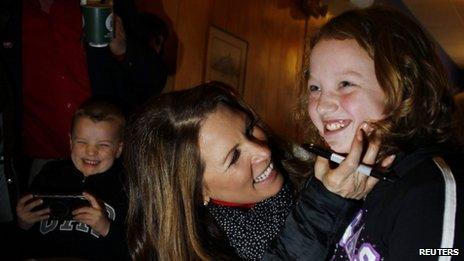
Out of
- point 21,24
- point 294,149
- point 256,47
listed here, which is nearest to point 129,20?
point 21,24

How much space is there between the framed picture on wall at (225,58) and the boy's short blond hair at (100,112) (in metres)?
1.23

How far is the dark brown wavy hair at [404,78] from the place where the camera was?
971 millimetres

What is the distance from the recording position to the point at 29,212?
160 cm

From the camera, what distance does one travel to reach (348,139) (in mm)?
1011

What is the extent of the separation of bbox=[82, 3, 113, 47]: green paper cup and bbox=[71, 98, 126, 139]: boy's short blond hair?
0.81 feet

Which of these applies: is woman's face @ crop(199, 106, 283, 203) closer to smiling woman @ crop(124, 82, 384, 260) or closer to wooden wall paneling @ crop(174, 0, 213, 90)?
smiling woman @ crop(124, 82, 384, 260)

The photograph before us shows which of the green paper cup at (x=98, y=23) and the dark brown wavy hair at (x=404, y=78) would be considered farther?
the green paper cup at (x=98, y=23)

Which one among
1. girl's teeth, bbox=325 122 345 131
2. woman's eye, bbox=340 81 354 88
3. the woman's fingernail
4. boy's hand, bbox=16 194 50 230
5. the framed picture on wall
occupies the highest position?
woman's eye, bbox=340 81 354 88

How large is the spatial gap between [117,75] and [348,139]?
1.13 m

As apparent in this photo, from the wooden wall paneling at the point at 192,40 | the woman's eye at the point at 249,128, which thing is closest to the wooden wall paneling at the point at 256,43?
the wooden wall paneling at the point at 192,40

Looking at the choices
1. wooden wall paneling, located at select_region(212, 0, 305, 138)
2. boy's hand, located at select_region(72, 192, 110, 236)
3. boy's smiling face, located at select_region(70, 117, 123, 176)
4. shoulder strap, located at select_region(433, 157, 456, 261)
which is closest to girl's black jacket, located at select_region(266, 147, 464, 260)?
shoulder strap, located at select_region(433, 157, 456, 261)

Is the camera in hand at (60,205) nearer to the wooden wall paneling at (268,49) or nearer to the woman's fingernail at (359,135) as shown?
the woman's fingernail at (359,135)

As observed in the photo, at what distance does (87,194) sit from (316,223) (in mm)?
876

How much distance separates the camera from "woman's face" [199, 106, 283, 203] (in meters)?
1.29
